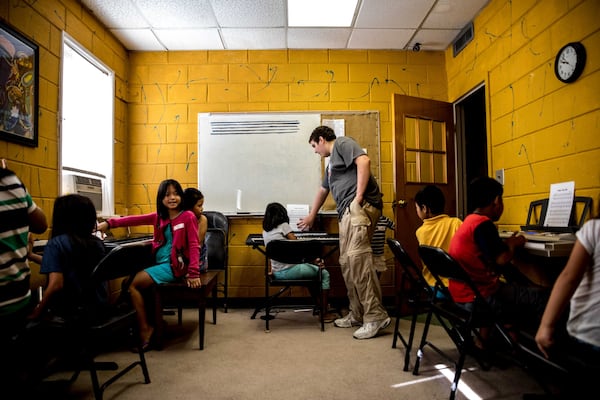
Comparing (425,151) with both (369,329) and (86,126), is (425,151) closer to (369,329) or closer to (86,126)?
(369,329)

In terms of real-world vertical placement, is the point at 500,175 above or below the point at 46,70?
below

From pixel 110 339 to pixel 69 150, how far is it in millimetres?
1546

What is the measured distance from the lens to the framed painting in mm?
2246

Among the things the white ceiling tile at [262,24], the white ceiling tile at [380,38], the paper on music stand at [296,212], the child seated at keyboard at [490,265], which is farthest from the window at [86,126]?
the child seated at keyboard at [490,265]

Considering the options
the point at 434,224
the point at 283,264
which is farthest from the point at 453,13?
the point at 283,264

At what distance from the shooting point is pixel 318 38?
3.80 m

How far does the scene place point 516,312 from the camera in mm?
1706

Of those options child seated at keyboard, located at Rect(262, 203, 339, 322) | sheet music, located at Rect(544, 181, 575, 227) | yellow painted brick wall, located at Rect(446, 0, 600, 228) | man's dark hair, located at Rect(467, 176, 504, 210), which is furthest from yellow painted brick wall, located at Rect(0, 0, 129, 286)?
yellow painted brick wall, located at Rect(446, 0, 600, 228)

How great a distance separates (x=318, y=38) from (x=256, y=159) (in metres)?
1.39

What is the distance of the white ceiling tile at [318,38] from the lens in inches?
144

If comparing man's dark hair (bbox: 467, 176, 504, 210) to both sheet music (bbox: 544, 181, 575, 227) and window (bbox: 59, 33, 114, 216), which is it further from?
window (bbox: 59, 33, 114, 216)

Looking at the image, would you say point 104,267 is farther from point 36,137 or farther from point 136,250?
point 36,137

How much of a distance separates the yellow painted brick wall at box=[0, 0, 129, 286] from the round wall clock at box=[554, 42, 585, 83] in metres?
3.45

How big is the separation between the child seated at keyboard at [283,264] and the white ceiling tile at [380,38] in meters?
1.96
